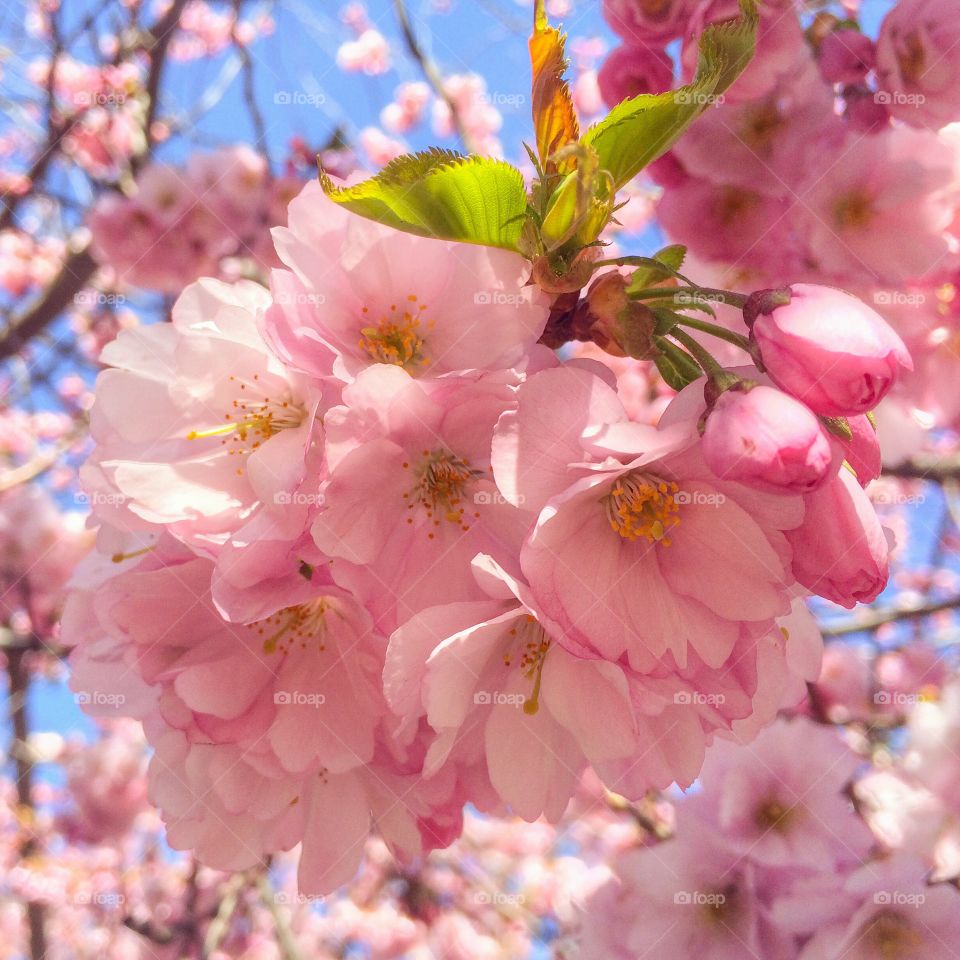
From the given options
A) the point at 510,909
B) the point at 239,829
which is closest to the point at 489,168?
the point at 239,829

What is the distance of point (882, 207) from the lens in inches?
50.0

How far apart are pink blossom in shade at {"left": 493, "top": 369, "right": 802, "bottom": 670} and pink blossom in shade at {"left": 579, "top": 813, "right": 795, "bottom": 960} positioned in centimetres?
76

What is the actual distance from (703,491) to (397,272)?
37 cm

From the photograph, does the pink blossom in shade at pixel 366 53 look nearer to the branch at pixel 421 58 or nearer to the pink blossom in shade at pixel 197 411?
the branch at pixel 421 58

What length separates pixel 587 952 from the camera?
4.69 feet

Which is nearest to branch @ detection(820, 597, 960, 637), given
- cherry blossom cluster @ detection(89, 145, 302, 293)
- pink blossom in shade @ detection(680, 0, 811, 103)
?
pink blossom in shade @ detection(680, 0, 811, 103)

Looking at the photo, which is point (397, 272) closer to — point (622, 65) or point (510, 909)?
point (622, 65)

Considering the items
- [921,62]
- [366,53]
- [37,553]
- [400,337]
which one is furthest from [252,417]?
[366,53]

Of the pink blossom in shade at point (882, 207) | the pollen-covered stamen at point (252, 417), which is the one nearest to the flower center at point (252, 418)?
the pollen-covered stamen at point (252, 417)

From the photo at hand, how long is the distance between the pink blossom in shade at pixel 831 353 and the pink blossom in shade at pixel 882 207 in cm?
65

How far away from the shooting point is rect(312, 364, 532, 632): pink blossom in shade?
72 centimetres

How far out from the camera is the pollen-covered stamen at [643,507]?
80 centimetres

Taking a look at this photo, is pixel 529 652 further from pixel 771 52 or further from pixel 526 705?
pixel 771 52

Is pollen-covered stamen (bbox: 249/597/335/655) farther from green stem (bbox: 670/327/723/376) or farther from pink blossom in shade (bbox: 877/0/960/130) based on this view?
pink blossom in shade (bbox: 877/0/960/130)
